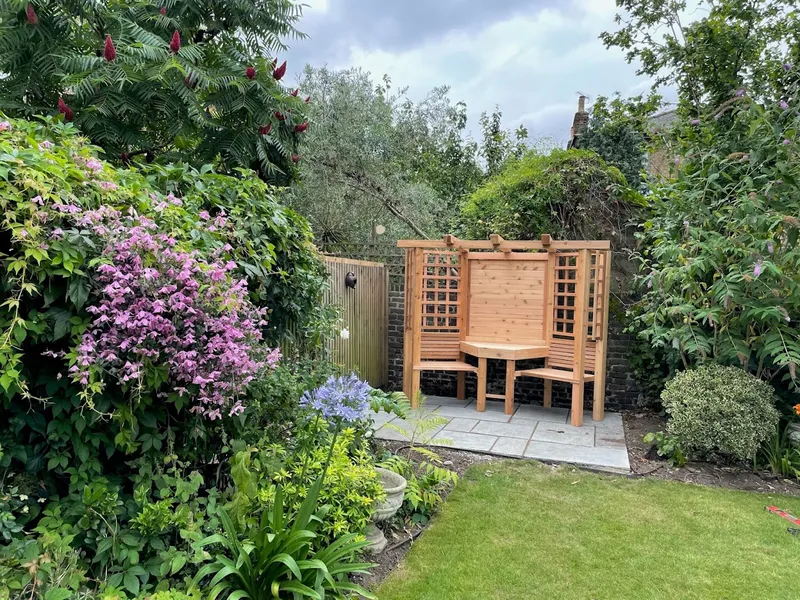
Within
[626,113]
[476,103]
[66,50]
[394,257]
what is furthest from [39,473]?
[476,103]

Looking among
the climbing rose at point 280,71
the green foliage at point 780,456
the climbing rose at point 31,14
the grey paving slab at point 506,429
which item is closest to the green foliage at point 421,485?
the grey paving slab at point 506,429

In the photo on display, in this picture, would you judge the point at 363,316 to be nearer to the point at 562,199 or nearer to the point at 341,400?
the point at 562,199

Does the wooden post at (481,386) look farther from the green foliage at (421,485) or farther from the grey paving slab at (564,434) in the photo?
the green foliage at (421,485)

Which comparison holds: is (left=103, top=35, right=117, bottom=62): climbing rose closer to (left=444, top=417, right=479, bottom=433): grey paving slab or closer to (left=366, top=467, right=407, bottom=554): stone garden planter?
(left=366, top=467, right=407, bottom=554): stone garden planter

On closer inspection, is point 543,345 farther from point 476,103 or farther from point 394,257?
point 476,103

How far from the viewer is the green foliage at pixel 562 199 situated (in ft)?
18.7

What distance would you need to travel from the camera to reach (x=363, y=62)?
8.14 m

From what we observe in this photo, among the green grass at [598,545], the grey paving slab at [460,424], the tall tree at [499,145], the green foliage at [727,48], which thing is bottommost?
the grey paving slab at [460,424]

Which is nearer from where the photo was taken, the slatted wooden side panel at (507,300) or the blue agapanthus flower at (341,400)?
the blue agapanthus flower at (341,400)

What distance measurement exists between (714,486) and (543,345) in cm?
228

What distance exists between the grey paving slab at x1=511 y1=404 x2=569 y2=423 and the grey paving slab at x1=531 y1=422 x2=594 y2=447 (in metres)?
0.20

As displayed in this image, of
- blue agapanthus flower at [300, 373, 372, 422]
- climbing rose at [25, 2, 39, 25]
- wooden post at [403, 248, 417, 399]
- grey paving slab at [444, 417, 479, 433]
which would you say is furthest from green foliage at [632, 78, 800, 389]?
climbing rose at [25, 2, 39, 25]

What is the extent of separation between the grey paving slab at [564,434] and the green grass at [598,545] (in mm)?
868

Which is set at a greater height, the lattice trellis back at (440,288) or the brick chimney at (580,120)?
the brick chimney at (580,120)
